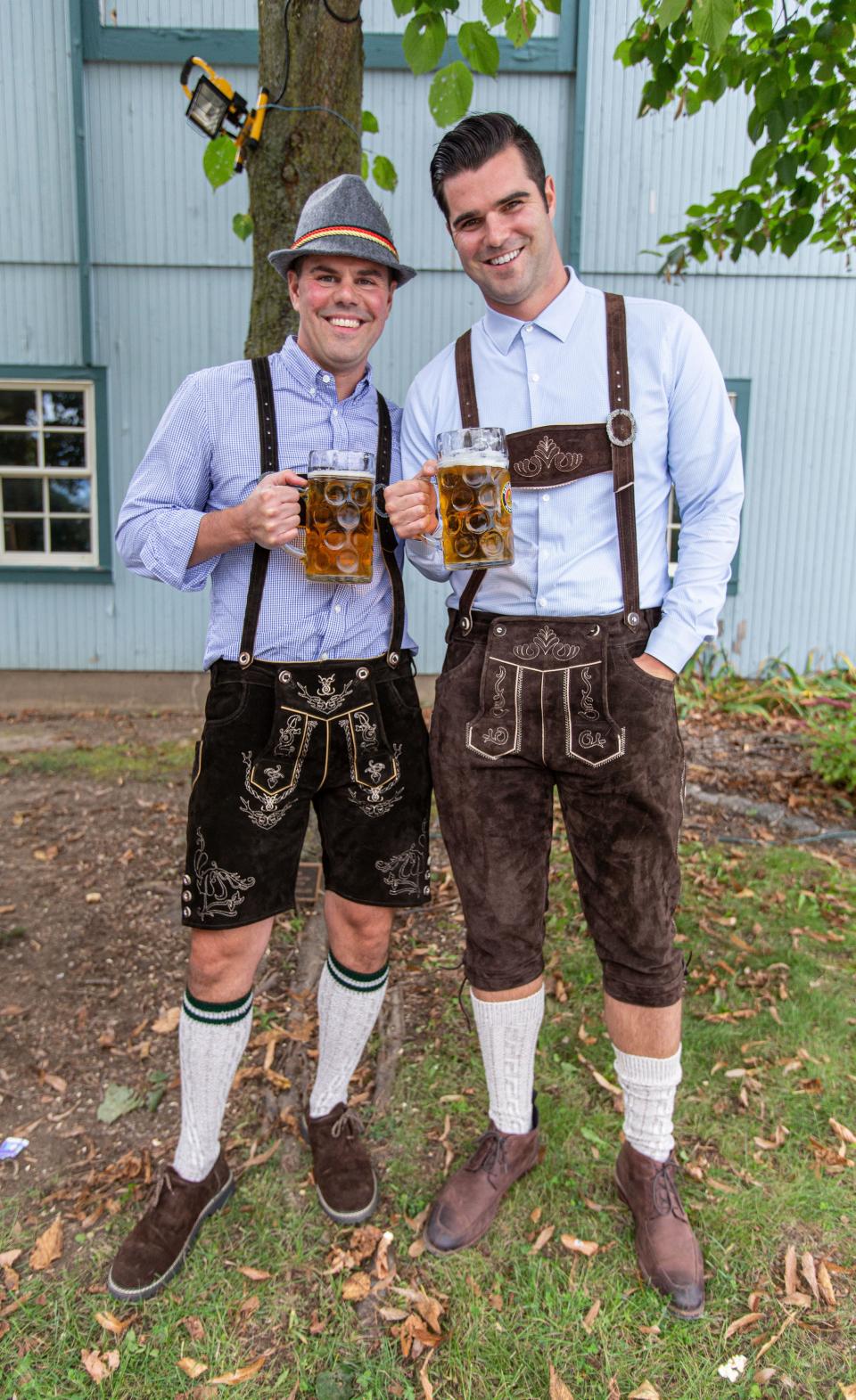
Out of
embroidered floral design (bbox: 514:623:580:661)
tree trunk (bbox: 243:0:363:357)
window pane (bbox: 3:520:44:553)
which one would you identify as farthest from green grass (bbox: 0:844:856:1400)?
window pane (bbox: 3:520:44:553)

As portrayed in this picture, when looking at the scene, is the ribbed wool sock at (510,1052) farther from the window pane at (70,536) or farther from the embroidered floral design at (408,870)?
the window pane at (70,536)

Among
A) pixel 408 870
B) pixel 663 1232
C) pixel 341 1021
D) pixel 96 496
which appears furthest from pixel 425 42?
pixel 96 496

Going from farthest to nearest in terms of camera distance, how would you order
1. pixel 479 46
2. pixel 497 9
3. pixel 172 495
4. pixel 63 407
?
pixel 63 407, pixel 479 46, pixel 497 9, pixel 172 495

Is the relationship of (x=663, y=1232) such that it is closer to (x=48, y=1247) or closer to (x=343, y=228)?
(x=48, y=1247)

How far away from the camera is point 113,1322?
1.95 metres

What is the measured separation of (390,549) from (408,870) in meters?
0.72

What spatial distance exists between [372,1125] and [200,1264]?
1.89 ft

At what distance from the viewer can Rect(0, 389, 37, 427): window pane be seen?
289 inches

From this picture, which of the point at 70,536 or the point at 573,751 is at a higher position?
the point at 70,536

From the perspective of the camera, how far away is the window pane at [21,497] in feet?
24.6

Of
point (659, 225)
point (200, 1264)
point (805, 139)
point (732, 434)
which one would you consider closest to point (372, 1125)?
point (200, 1264)

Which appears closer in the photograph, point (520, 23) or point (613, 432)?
point (613, 432)

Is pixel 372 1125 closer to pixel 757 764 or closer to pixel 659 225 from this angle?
pixel 757 764

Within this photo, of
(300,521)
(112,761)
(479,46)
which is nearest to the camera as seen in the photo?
(300,521)
